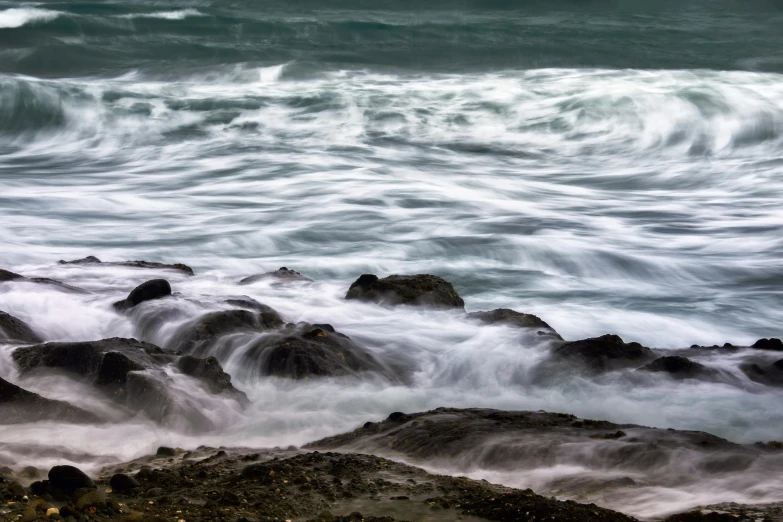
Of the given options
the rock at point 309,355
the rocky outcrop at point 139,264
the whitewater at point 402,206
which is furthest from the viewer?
the rocky outcrop at point 139,264

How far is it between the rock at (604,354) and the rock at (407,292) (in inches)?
48.7

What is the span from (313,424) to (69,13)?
27527mm

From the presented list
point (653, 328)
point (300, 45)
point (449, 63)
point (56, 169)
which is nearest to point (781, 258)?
point (653, 328)

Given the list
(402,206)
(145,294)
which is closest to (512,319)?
(145,294)

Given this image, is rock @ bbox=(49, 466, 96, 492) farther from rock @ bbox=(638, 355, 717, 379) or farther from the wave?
the wave

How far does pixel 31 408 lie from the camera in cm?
405

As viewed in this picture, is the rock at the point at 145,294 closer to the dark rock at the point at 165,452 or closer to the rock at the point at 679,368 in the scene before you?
the dark rock at the point at 165,452

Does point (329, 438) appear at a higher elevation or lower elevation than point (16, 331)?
lower

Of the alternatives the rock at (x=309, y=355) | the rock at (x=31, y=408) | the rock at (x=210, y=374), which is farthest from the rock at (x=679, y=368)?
the rock at (x=31, y=408)

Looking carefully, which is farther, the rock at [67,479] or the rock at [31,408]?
the rock at [31,408]

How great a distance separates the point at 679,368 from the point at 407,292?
79.1 inches

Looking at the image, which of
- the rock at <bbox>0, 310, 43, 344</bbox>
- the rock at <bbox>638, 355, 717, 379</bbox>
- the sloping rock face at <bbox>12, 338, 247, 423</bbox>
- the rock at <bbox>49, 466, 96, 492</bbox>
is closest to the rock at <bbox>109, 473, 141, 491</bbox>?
the rock at <bbox>49, 466, 96, 492</bbox>

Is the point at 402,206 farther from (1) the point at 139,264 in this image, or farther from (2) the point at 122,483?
(2) the point at 122,483

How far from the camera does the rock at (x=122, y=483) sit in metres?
3.06
